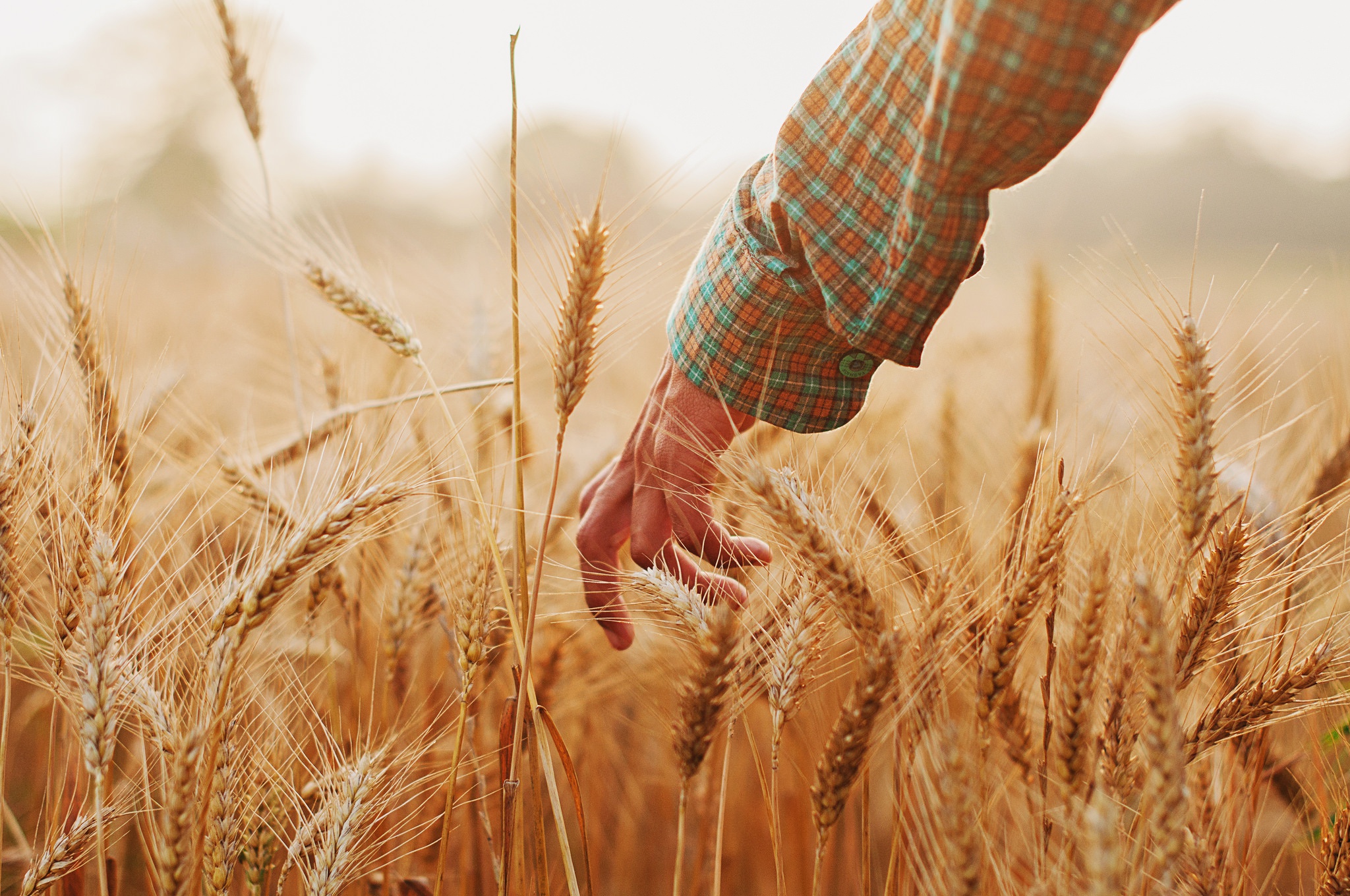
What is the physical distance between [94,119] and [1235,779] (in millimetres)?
21977

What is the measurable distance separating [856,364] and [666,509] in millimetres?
314

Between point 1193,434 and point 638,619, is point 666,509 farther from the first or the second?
point 1193,434

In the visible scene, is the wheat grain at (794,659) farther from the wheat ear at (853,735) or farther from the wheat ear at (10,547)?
the wheat ear at (10,547)

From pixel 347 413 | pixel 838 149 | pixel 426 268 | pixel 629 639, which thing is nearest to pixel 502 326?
pixel 426 268

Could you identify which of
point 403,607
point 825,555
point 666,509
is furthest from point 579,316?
point 403,607

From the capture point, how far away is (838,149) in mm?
800

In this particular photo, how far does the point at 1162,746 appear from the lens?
53 centimetres

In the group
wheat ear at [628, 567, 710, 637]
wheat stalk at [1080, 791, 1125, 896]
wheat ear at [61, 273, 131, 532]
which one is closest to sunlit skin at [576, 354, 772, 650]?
wheat ear at [628, 567, 710, 637]

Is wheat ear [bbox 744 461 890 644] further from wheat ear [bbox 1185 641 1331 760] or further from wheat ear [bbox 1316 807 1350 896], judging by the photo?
wheat ear [bbox 1316 807 1350 896]

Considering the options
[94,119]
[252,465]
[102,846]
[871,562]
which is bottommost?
[102,846]

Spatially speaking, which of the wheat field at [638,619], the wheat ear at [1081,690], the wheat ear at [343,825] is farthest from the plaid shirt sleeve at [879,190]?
the wheat ear at [343,825]

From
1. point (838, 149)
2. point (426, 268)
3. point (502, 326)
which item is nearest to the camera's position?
point (838, 149)

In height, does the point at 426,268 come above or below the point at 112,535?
above

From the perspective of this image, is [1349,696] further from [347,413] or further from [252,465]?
[252,465]
